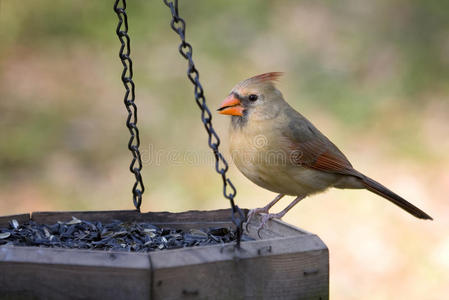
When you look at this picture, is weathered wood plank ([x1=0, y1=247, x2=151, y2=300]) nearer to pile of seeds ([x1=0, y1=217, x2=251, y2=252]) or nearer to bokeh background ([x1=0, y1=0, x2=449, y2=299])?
pile of seeds ([x1=0, y1=217, x2=251, y2=252])

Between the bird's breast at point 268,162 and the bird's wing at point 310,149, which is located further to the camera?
the bird's wing at point 310,149

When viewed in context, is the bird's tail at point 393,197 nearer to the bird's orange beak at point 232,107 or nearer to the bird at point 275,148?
the bird at point 275,148

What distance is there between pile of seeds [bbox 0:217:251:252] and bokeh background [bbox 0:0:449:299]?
1.85 m

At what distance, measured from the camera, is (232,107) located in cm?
334

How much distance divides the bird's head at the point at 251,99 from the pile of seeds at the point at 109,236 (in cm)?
64

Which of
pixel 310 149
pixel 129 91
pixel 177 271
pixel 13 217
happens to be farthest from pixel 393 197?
pixel 13 217

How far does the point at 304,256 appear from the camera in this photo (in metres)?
2.44

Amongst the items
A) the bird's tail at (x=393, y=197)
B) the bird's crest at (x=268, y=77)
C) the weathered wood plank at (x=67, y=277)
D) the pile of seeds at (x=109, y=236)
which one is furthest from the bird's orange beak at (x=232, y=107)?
the weathered wood plank at (x=67, y=277)

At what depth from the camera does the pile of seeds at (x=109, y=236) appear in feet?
8.91

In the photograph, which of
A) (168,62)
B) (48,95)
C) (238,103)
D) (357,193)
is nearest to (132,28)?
(168,62)

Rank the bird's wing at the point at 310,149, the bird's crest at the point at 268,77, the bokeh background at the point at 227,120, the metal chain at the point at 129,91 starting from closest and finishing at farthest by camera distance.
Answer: the metal chain at the point at 129,91 → the bird's crest at the point at 268,77 → the bird's wing at the point at 310,149 → the bokeh background at the point at 227,120

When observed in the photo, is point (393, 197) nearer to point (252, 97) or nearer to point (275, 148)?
point (275, 148)

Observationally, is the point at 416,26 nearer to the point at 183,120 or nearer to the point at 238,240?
the point at 183,120

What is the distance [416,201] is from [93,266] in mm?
3668
